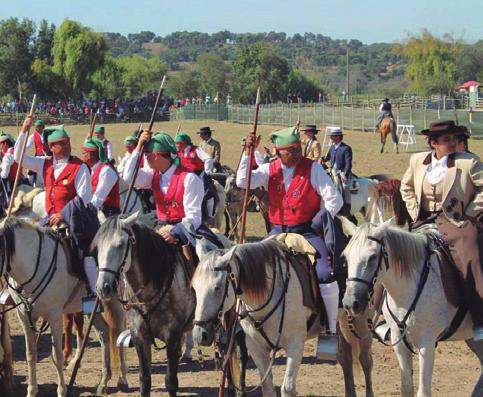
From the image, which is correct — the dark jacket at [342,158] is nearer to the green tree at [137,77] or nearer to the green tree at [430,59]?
the green tree at [137,77]

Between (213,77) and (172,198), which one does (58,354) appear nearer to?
(172,198)

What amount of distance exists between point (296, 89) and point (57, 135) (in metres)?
101

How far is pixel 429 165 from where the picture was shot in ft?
28.8

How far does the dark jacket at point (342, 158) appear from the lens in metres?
19.4

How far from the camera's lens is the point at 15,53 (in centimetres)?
8288

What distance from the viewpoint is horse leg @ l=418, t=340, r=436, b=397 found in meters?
7.86

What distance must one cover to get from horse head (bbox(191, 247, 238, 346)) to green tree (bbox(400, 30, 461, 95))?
311 ft

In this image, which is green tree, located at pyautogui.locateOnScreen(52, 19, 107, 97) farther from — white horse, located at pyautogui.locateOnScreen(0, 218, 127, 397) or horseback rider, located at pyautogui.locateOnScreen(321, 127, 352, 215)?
white horse, located at pyautogui.locateOnScreen(0, 218, 127, 397)

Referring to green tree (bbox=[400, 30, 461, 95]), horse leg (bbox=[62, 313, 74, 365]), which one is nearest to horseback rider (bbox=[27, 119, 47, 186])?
horse leg (bbox=[62, 313, 74, 365])

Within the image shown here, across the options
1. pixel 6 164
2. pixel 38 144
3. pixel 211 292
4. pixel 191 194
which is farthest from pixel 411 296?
pixel 38 144

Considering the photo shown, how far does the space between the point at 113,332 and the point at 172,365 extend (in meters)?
1.60

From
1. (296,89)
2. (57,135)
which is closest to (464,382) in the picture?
(57,135)

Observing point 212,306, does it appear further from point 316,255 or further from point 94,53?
point 94,53

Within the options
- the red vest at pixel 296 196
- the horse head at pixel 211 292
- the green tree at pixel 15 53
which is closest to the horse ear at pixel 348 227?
the red vest at pixel 296 196
